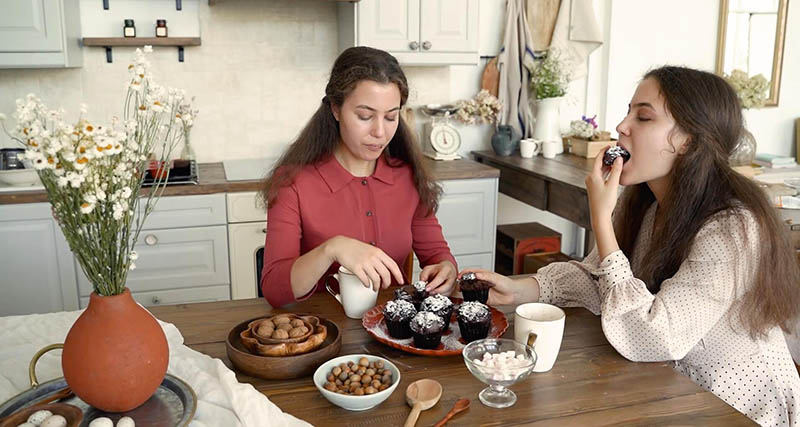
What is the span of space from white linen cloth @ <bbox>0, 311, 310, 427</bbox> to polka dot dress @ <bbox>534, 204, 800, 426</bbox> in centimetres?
68

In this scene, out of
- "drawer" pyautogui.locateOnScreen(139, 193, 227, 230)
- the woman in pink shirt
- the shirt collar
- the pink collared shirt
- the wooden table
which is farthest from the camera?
"drawer" pyautogui.locateOnScreen(139, 193, 227, 230)

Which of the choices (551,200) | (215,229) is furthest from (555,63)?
(215,229)

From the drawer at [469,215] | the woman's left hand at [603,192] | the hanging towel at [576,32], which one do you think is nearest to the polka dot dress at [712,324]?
the woman's left hand at [603,192]

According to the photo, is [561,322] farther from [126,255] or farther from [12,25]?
[12,25]

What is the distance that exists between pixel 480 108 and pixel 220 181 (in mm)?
1463

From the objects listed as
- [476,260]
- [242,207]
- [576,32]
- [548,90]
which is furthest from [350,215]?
[576,32]

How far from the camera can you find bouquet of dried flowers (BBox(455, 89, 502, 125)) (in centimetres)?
364

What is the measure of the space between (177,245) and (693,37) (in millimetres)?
3165

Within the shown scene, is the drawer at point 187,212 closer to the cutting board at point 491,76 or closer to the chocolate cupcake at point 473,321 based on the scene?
the cutting board at point 491,76

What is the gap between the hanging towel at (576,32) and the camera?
12.0 ft

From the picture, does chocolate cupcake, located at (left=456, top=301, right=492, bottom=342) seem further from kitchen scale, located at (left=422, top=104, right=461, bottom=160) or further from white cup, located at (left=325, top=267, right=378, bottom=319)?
kitchen scale, located at (left=422, top=104, right=461, bottom=160)

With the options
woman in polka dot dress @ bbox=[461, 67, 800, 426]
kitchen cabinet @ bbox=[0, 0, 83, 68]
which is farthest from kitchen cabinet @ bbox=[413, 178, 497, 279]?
kitchen cabinet @ bbox=[0, 0, 83, 68]

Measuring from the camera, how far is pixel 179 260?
3.01m

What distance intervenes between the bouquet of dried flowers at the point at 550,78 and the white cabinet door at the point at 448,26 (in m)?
0.48
